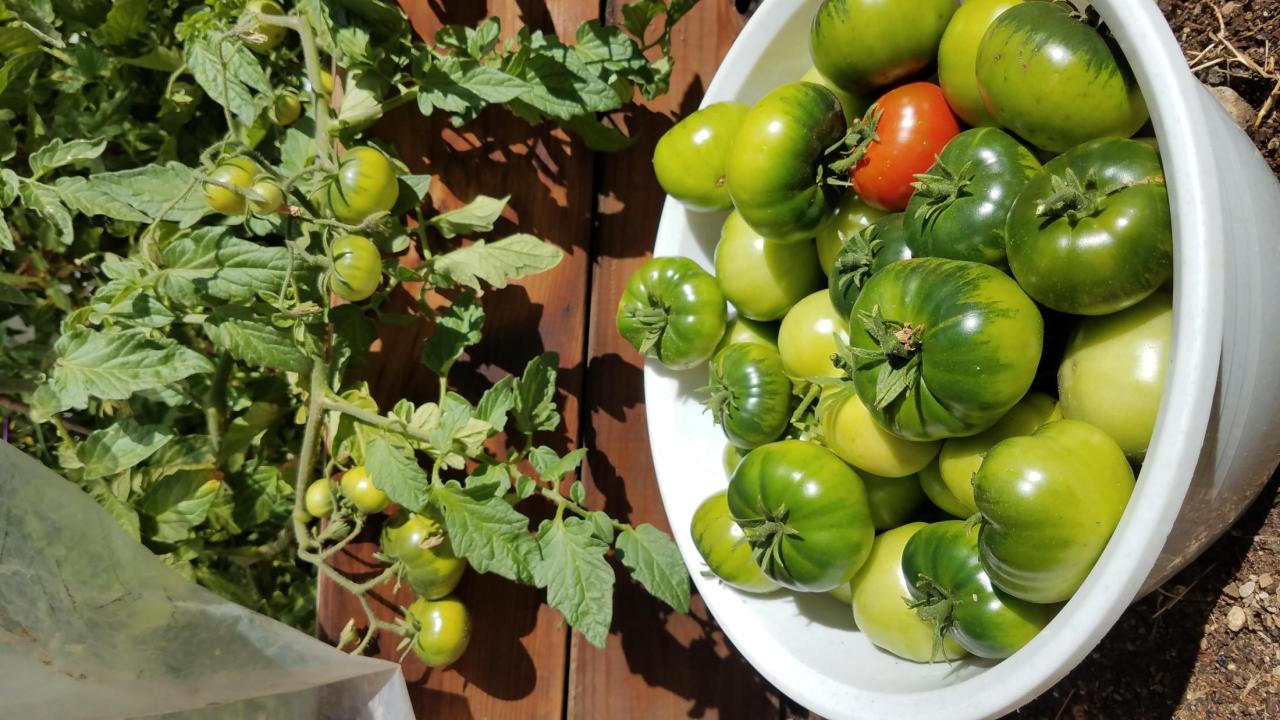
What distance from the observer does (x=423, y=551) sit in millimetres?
1089

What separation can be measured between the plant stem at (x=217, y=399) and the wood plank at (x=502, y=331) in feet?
0.61

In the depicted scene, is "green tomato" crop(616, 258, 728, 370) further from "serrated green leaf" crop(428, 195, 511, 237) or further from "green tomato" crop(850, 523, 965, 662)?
"green tomato" crop(850, 523, 965, 662)

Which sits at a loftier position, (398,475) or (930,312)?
(930,312)

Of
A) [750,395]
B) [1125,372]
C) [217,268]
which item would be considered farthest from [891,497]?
[217,268]

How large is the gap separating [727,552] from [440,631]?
15.6 inches

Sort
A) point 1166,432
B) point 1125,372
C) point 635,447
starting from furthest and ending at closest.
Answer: point 635,447, point 1125,372, point 1166,432

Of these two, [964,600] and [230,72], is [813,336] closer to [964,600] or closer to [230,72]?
[964,600]

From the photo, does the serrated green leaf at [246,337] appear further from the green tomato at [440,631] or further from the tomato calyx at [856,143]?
the tomato calyx at [856,143]

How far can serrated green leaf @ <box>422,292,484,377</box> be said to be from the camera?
3.63 feet

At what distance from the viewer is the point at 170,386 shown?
116 centimetres

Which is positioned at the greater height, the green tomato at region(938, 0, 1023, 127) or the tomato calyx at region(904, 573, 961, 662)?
the green tomato at region(938, 0, 1023, 127)

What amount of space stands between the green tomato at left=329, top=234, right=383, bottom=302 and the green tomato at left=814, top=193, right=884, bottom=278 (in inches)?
20.6

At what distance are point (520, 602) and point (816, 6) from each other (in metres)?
0.88

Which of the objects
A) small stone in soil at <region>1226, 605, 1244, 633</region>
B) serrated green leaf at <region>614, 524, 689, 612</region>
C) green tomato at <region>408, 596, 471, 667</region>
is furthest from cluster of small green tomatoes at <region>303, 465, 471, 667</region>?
small stone in soil at <region>1226, 605, 1244, 633</region>
